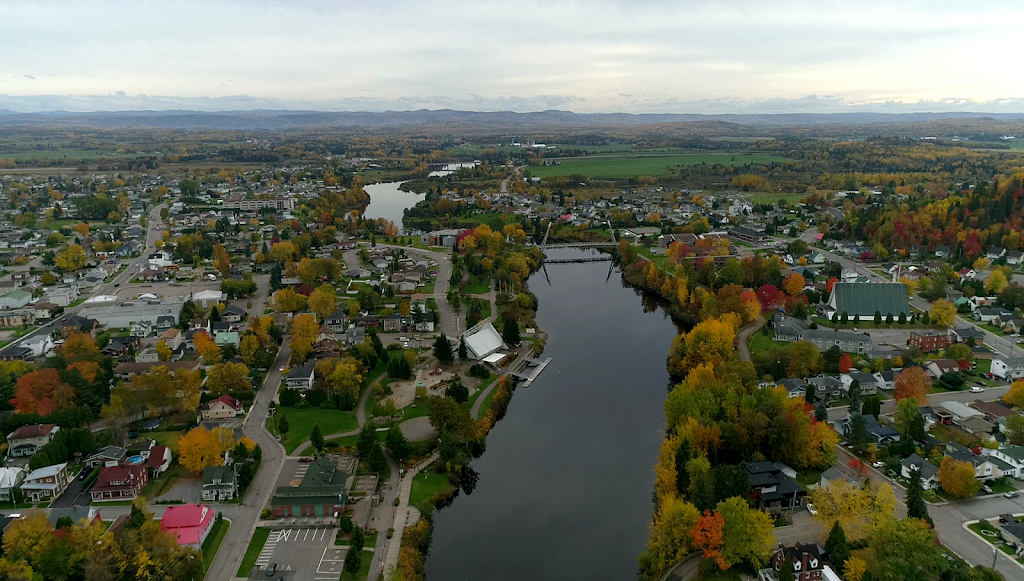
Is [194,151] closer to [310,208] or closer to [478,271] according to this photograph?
[310,208]

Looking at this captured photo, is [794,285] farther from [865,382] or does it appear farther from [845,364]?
[865,382]

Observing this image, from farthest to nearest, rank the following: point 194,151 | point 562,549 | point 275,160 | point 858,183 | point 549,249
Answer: point 194,151 < point 275,160 < point 858,183 < point 549,249 < point 562,549

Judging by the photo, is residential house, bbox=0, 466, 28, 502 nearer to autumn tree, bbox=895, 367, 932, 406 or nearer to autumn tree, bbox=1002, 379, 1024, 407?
autumn tree, bbox=895, 367, 932, 406

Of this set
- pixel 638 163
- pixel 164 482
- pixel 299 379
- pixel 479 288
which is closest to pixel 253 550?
pixel 164 482

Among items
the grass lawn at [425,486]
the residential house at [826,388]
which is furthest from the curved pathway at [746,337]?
the grass lawn at [425,486]

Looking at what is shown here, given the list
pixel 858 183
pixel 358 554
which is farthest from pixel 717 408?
pixel 858 183

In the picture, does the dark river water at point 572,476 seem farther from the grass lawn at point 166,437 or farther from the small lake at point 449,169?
the small lake at point 449,169

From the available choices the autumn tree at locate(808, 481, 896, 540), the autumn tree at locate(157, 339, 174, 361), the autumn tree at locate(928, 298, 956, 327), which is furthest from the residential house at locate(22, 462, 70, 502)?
the autumn tree at locate(928, 298, 956, 327)

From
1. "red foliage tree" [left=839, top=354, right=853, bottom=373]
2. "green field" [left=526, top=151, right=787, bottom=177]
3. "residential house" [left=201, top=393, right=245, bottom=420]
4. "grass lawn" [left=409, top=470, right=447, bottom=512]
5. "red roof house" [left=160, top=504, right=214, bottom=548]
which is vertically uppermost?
"green field" [left=526, top=151, right=787, bottom=177]
